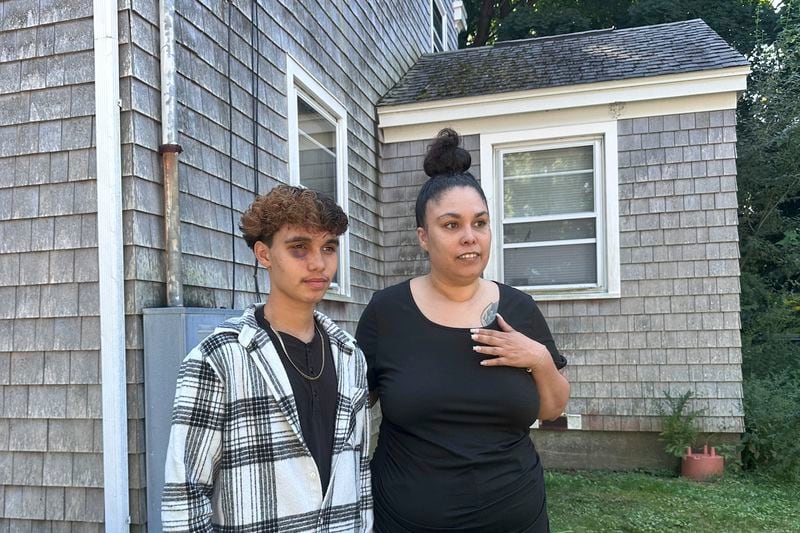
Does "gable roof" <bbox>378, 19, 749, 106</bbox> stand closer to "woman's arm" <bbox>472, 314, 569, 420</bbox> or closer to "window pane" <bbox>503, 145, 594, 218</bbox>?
"window pane" <bbox>503, 145, 594, 218</bbox>

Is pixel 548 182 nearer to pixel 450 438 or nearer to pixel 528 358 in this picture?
pixel 528 358

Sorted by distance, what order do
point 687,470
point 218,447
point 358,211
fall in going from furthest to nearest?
point 358,211 → point 687,470 → point 218,447

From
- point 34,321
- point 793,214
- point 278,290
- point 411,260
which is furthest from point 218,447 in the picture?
point 793,214

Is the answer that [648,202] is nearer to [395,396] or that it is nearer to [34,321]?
[395,396]

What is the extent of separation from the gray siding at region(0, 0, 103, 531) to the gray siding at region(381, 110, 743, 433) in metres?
3.96

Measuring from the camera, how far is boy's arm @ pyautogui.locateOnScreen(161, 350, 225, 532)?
4.09ft

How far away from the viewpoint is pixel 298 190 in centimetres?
147

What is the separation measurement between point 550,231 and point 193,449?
4.63 metres

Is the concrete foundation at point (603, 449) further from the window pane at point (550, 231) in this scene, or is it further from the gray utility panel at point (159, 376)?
the gray utility panel at point (159, 376)

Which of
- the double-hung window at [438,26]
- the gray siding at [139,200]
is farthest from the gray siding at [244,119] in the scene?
the double-hung window at [438,26]

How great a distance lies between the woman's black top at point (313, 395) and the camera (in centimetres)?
141

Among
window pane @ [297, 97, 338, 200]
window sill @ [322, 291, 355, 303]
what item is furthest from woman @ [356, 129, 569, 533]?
window pane @ [297, 97, 338, 200]

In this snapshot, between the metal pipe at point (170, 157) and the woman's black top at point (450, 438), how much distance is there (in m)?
1.31

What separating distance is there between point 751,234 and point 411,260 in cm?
466
